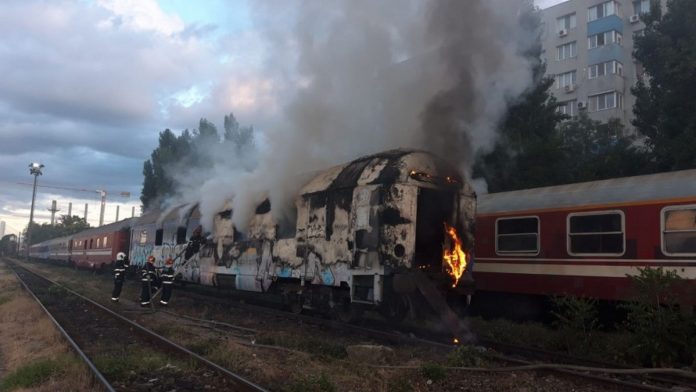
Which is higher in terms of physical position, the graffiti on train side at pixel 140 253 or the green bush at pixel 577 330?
the graffiti on train side at pixel 140 253

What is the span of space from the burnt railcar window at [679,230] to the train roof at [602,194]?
0.82ft

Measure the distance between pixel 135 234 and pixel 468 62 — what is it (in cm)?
1588

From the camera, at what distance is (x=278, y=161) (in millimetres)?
13055

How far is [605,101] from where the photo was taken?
37.0 m

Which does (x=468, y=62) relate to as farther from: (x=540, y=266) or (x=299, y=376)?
(x=299, y=376)

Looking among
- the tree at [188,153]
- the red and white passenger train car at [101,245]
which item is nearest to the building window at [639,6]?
the tree at [188,153]

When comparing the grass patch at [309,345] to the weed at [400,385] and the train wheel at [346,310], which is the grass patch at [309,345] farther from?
the weed at [400,385]

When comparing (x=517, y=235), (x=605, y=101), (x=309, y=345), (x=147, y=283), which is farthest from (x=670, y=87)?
(x=605, y=101)

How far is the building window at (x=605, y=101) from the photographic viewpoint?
120ft

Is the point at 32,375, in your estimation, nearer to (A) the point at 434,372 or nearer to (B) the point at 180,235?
(A) the point at 434,372

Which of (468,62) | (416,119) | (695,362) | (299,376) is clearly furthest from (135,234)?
(695,362)

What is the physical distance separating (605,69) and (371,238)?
34492 millimetres

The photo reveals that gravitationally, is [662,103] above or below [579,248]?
above

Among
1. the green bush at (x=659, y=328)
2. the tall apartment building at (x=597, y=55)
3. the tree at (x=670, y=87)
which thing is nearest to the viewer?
the green bush at (x=659, y=328)
